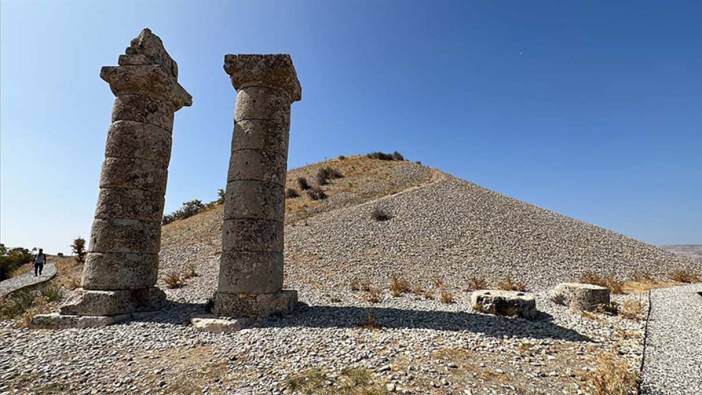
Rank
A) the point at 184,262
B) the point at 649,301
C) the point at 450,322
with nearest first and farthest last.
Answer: the point at 450,322, the point at 649,301, the point at 184,262

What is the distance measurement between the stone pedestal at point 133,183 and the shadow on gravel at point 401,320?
0.91m

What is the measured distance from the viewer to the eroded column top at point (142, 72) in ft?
27.0

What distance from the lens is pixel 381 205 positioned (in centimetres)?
2206

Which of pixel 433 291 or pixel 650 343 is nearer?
pixel 650 343

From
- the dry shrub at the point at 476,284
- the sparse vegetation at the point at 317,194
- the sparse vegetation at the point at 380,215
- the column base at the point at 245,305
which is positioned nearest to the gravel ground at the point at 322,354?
the column base at the point at 245,305

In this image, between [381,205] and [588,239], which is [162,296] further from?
[588,239]

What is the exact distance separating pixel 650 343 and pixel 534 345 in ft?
6.05

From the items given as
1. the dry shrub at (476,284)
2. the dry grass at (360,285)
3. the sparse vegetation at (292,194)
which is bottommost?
the dry grass at (360,285)

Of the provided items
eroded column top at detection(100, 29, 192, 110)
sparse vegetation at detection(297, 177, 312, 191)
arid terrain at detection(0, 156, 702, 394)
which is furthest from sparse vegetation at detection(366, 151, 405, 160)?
eroded column top at detection(100, 29, 192, 110)

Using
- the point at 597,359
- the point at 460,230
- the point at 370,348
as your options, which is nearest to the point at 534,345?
the point at 597,359

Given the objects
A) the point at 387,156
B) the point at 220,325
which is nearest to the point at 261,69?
the point at 220,325

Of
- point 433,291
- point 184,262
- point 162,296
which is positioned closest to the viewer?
point 162,296

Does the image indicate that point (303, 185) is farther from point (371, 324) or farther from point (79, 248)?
point (371, 324)

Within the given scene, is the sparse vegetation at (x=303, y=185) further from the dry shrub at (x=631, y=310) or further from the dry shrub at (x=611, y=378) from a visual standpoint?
the dry shrub at (x=611, y=378)
